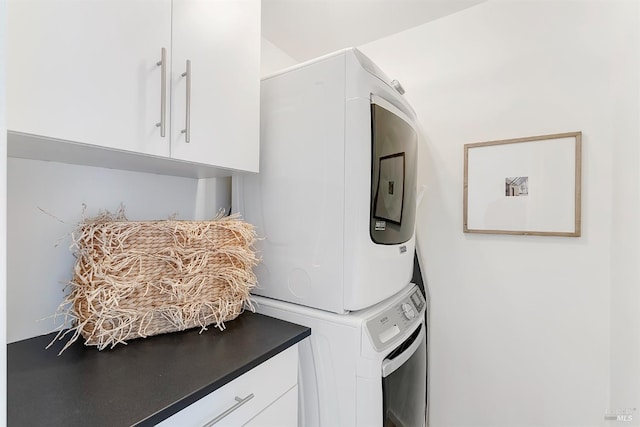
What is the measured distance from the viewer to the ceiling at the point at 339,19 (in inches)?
61.7

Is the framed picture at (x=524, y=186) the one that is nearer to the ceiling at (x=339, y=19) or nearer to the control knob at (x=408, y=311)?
the control knob at (x=408, y=311)

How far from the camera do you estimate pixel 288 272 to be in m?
1.19

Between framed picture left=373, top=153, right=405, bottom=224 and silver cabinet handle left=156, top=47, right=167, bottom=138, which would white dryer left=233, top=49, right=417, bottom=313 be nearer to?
framed picture left=373, top=153, right=405, bottom=224

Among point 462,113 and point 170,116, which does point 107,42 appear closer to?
point 170,116

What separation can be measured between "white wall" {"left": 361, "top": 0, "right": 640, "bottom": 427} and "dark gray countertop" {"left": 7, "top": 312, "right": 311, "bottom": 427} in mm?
1058

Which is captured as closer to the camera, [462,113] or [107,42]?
[107,42]

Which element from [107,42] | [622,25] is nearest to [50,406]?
[107,42]

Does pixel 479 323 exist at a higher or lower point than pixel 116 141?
lower

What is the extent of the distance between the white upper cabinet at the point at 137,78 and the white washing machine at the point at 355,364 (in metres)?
0.67

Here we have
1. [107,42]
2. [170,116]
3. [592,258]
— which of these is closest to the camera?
[107,42]

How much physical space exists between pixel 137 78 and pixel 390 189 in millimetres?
917

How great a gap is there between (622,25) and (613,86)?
0.25 meters

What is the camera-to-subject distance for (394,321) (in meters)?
1.16

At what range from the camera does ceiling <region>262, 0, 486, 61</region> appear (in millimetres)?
1566
